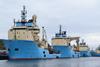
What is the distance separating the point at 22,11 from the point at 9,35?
24.1ft

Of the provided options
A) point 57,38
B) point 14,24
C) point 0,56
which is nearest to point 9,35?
point 14,24

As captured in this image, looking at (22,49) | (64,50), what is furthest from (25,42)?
(64,50)

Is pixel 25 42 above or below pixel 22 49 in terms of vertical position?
above

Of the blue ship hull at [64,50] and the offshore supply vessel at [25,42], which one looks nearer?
the offshore supply vessel at [25,42]

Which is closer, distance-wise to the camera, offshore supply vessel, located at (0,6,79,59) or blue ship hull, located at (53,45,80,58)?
offshore supply vessel, located at (0,6,79,59)

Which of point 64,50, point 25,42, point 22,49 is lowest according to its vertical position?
point 64,50

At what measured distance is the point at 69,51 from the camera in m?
128

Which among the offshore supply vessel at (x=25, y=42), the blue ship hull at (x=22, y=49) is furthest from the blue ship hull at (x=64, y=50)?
the blue ship hull at (x=22, y=49)

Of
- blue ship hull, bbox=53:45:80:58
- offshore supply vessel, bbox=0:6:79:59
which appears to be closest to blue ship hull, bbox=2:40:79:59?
offshore supply vessel, bbox=0:6:79:59

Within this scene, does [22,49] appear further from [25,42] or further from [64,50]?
[64,50]

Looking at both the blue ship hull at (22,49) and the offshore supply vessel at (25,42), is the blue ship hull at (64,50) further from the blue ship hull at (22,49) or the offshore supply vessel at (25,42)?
the blue ship hull at (22,49)

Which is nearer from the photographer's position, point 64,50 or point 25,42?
point 25,42

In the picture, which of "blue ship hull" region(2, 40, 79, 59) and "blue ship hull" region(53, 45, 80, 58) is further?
"blue ship hull" region(53, 45, 80, 58)

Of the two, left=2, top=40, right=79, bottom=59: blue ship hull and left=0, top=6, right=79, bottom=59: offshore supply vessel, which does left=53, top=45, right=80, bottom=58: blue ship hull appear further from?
left=2, top=40, right=79, bottom=59: blue ship hull
